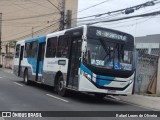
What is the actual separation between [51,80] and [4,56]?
4527 cm

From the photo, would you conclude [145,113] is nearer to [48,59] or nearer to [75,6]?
[48,59]

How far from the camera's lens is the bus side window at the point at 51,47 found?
18453 millimetres

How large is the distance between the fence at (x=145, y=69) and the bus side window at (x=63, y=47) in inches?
218

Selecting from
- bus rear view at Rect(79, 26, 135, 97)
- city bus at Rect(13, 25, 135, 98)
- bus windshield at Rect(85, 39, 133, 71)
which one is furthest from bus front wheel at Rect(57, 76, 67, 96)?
bus windshield at Rect(85, 39, 133, 71)

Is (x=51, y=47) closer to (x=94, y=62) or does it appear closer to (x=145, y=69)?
(x=94, y=62)

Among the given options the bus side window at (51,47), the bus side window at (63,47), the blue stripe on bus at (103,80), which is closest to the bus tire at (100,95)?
the blue stripe on bus at (103,80)

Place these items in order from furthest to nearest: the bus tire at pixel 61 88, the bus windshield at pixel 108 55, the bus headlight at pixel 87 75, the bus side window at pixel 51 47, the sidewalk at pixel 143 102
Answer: the bus side window at pixel 51 47 < the bus tire at pixel 61 88 < the sidewalk at pixel 143 102 < the bus windshield at pixel 108 55 < the bus headlight at pixel 87 75

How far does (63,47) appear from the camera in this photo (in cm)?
1720

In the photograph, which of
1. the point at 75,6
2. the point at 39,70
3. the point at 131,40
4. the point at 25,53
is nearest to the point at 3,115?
the point at 131,40

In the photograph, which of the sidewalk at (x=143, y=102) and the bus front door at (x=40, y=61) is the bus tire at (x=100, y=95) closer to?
the sidewalk at (x=143, y=102)

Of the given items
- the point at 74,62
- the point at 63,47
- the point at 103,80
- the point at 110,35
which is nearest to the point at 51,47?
the point at 63,47

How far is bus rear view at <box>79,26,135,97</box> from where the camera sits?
589 inches

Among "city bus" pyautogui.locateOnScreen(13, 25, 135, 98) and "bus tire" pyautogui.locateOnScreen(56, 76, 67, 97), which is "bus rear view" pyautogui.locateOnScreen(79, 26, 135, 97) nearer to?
"city bus" pyautogui.locateOnScreen(13, 25, 135, 98)

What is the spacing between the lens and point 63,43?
56.8ft
